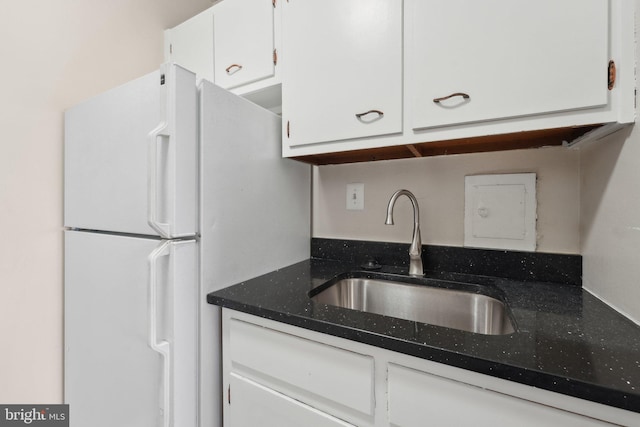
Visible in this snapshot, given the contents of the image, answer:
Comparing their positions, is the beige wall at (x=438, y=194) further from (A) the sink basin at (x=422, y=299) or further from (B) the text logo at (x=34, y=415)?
(B) the text logo at (x=34, y=415)

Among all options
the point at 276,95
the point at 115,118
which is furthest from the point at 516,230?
the point at 115,118

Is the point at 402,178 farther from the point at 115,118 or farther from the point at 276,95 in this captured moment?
the point at 115,118

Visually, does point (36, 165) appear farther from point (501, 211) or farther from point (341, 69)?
point (501, 211)

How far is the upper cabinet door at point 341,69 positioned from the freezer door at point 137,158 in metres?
0.42

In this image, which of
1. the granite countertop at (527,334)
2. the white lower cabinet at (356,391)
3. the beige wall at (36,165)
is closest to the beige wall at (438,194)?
the granite countertop at (527,334)

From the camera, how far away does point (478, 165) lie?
115 cm

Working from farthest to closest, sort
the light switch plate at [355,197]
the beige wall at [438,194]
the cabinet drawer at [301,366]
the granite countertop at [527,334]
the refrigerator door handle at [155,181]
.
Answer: the light switch plate at [355,197] < the beige wall at [438,194] < the refrigerator door handle at [155,181] < the cabinet drawer at [301,366] < the granite countertop at [527,334]

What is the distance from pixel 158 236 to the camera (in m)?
0.88

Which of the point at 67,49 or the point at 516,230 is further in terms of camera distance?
the point at 67,49

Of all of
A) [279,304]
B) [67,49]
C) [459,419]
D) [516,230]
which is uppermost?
[67,49]

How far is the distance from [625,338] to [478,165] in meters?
0.72

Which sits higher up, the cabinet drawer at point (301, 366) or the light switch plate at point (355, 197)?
the light switch plate at point (355, 197)

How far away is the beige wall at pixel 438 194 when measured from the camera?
1.03 meters

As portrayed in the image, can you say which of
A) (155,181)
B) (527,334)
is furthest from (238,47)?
(527,334)
